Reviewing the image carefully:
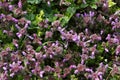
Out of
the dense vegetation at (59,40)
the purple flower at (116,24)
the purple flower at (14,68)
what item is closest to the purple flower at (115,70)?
the dense vegetation at (59,40)

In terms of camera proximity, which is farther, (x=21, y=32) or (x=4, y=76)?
(x=21, y=32)

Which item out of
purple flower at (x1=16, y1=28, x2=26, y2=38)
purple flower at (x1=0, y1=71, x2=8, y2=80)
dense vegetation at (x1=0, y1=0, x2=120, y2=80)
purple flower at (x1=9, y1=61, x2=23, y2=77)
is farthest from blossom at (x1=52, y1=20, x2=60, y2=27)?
purple flower at (x1=0, y1=71, x2=8, y2=80)

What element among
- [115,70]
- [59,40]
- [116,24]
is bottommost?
[115,70]

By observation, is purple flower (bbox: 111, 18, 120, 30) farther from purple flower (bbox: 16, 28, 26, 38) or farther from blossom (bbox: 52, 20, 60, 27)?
purple flower (bbox: 16, 28, 26, 38)

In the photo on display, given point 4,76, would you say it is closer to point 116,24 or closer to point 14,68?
point 14,68

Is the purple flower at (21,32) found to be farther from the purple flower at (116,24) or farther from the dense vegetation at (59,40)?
the purple flower at (116,24)

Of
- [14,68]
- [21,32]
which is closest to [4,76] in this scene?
[14,68]

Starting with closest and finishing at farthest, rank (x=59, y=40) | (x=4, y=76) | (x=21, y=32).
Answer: (x=4, y=76) < (x=21, y=32) < (x=59, y=40)

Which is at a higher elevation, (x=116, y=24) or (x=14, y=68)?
(x=116, y=24)

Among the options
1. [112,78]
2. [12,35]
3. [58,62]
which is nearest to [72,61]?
[58,62]
